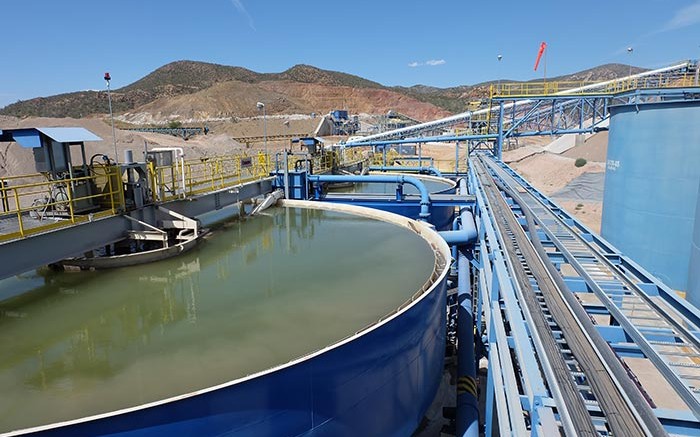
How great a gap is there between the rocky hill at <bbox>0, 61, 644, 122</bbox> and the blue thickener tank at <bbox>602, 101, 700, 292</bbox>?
64909 millimetres

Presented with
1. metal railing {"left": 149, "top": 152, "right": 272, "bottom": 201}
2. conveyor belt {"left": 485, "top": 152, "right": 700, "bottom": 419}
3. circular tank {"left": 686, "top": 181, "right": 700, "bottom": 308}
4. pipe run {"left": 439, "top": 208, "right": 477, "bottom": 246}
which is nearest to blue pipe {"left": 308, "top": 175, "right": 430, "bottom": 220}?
metal railing {"left": 149, "top": 152, "right": 272, "bottom": 201}

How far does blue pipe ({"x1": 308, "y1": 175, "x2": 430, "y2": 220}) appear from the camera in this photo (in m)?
14.9

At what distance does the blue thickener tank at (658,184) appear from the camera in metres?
12.9

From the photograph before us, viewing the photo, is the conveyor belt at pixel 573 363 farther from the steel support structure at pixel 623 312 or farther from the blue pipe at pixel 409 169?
the blue pipe at pixel 409 169

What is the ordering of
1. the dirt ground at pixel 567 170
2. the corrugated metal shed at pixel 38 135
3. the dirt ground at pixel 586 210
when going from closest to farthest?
the corrugated metal shed at pixel 38 135 < the dirt ground at pixel 586 210 < the dirt ground at pixel 567 170

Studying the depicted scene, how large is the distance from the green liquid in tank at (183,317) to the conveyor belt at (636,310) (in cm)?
280

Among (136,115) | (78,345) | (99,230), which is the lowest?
(78,345)

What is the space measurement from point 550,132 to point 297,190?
15.3 metres

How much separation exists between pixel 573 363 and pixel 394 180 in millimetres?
13145

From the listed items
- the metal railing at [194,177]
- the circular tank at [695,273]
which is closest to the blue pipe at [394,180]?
the metal railing at [194,177]

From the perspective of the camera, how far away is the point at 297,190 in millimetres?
17094

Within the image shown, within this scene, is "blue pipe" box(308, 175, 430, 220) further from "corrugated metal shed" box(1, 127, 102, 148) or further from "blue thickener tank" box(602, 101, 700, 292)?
"corrugated metal shed" box(1, 127, 102, 148)

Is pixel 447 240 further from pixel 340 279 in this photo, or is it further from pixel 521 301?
pixel 521 301

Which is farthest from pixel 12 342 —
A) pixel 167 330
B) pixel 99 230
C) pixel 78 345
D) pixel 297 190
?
pixel 297 190
